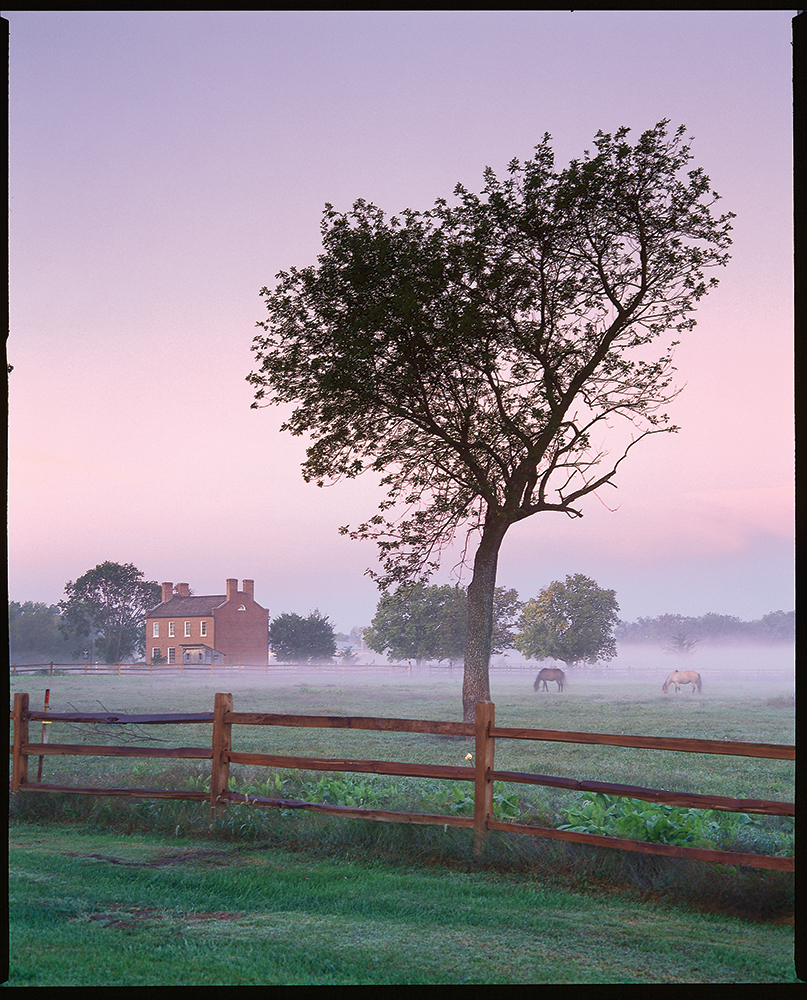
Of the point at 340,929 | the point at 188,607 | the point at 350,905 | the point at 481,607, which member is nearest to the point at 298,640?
the point at 188,607

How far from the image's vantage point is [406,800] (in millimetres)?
7293

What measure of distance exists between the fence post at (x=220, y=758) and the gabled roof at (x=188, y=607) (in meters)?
43.7

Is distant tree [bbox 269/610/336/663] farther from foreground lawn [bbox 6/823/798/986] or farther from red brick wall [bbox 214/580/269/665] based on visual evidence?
foreground lawn [bbox 6/823/798/986]

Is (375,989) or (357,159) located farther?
(357,159)

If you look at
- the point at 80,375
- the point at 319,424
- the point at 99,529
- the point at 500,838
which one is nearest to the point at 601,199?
the point at 319,424

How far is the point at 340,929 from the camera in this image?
14.6 ft

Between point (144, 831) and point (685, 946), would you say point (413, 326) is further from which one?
point (685, 946)

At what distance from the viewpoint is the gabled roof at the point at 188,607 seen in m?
49.8

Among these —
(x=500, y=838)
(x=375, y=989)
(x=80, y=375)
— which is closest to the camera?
(x=375, y=989)

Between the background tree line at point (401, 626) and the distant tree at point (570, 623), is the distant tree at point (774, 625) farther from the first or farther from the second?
the distant tree at point (570, 623)

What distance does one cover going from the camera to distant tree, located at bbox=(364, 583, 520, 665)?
145 ft

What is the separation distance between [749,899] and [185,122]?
11496 millimetres

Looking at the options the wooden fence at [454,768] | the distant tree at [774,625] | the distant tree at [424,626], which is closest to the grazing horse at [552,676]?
the distant tree at [424,626]

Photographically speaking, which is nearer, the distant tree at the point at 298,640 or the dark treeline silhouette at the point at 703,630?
the distant tree at the point at 298,640
